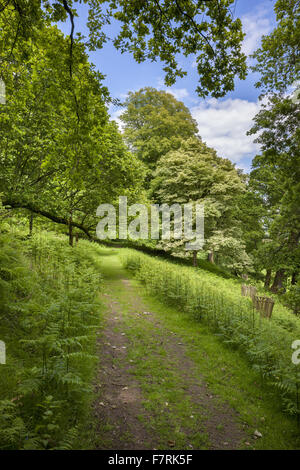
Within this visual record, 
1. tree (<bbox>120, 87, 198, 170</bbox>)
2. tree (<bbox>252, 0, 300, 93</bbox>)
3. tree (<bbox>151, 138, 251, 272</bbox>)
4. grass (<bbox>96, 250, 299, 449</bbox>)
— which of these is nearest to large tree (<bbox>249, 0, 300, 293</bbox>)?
tree (<bbox>252, 0, 300, 93</bbox>)

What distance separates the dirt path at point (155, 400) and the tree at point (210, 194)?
1281cm

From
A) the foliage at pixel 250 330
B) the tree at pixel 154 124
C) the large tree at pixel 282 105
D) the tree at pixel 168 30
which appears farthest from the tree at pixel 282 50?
the tree at pixel 154 124

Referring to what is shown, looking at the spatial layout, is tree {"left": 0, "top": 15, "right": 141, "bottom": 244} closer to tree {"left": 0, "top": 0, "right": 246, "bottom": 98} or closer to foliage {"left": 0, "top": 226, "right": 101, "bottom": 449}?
tree {"left": 0, "top": 0, "right": 246, "bottom": 98}

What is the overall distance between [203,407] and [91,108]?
7.50 metres

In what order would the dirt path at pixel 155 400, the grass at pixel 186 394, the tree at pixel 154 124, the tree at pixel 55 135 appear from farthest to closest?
the tree at pixel 154 124 → the tree at pixel 55 135 → the grass at pixel 186 394 → the dirt path at pixel 155 400

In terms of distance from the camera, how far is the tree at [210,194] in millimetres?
18906

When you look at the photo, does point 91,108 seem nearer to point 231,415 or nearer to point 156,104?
point 231,415

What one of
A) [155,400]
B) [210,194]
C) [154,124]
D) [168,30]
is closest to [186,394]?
[155,400]

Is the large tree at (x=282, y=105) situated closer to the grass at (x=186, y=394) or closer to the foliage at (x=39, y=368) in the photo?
the grass at (x=186, y=394)

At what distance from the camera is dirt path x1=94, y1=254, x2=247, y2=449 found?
11.7 feet

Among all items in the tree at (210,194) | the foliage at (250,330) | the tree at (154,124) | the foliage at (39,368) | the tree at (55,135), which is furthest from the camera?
the tree at (154,124)

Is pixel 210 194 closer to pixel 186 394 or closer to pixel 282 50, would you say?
pixel 282 50

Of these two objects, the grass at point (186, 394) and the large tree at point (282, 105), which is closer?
the grass at point (186, 394)

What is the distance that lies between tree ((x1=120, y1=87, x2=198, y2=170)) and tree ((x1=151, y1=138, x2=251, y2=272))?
5130 mm
